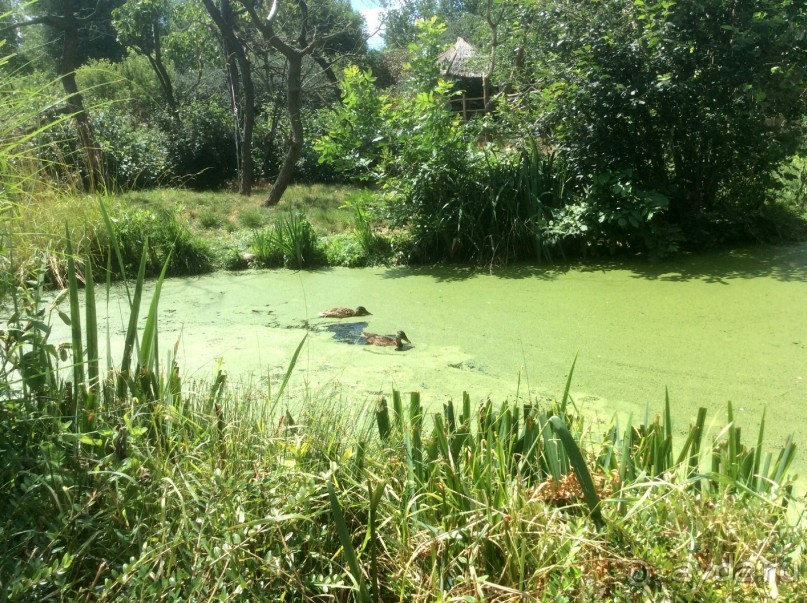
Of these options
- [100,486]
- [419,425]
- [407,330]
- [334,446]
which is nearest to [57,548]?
[100,486]

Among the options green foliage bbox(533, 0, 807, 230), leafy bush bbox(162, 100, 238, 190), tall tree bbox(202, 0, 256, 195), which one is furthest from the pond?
leafy bush bbox(162, 100, 238, 190)

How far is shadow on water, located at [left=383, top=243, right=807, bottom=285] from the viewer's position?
5.38 meters

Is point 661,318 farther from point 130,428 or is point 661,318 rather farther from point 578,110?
point 130,428

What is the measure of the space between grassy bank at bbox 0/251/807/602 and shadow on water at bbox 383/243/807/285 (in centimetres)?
367

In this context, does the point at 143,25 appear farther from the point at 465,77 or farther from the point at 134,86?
the point at 465,77

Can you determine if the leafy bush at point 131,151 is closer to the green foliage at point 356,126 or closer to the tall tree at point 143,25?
the tall tree at point 143,25

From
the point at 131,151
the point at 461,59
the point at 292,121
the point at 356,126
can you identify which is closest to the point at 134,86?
the point at 131,151

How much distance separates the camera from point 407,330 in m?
4.52

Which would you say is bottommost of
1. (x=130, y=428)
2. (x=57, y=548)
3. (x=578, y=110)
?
(x=57, y=548)

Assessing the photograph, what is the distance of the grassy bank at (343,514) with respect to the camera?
5.22ft

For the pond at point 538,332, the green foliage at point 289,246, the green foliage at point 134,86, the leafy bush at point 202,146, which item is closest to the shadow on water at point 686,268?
the pond at point 538,332

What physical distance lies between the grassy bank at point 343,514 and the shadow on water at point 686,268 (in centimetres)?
367

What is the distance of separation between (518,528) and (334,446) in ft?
2.06

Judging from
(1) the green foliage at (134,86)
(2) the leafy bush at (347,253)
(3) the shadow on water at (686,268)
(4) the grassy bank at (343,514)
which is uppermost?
(1) the green foliage at (134,86)
